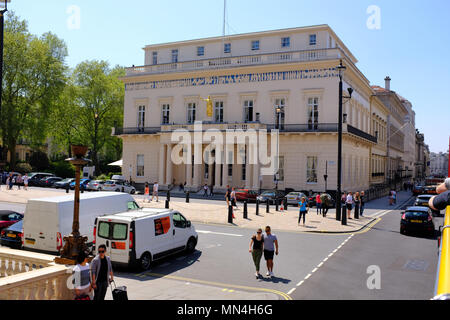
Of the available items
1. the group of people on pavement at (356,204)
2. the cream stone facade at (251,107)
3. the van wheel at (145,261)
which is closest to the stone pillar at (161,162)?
the cream stone facade at (251,107)

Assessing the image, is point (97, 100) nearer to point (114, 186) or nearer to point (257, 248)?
point (114, 186)

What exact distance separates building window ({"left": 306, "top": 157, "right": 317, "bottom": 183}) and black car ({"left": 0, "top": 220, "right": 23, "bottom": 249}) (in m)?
31.4

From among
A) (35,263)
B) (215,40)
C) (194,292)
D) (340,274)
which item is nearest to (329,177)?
(215,40)

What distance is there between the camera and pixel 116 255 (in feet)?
41.3

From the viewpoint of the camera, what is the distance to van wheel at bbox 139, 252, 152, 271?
12.7m

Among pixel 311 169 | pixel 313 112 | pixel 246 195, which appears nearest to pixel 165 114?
pixel 246 195

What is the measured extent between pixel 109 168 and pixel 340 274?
6129cm

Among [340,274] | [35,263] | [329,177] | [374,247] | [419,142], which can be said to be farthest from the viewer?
[419,142]

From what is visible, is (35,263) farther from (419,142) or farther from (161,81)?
(419,142)

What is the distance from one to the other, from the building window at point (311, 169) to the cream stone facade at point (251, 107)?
4.2 inches

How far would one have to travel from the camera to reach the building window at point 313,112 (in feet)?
138

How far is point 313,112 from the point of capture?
42375 millimetres

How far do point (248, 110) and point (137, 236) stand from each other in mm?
34465

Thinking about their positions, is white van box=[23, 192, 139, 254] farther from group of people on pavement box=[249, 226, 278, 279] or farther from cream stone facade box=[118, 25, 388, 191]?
cream stone facade box=[118, 25, 388, 191]
